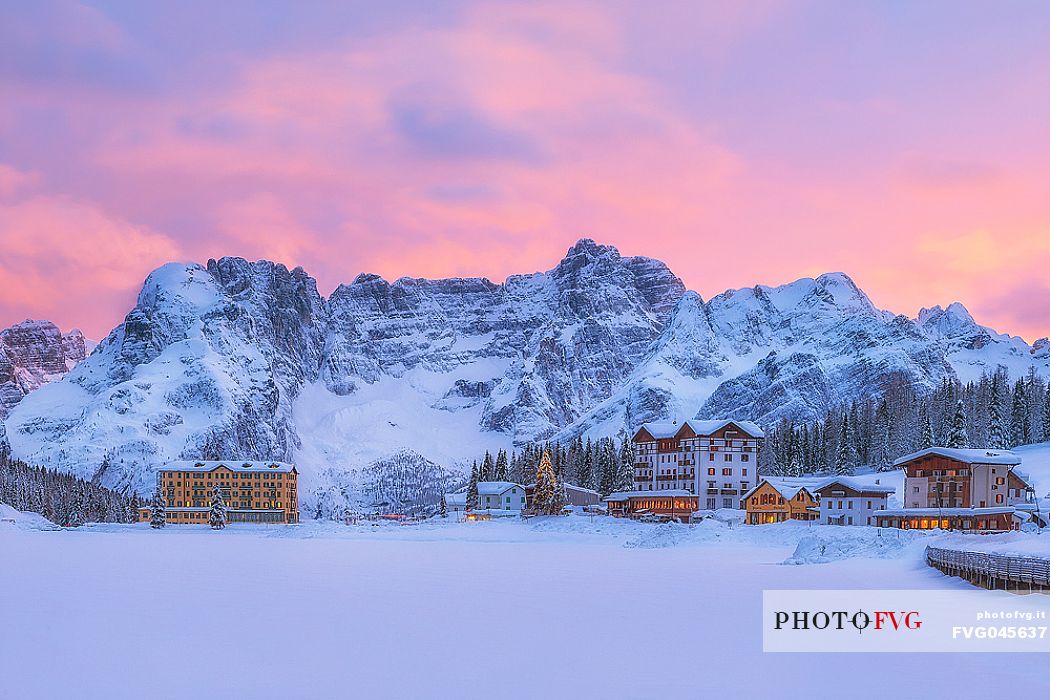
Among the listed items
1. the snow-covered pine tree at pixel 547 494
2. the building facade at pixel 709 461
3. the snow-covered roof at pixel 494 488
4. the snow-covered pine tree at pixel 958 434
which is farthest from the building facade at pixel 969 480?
the snow-covered roof at pixel 494 488

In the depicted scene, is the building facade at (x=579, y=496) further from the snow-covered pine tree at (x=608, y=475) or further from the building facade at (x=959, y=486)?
the building facade at (x=959, y=486)

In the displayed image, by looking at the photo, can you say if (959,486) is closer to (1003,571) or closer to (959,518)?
(959,518)

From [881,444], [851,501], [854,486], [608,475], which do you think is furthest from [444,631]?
[608,475]

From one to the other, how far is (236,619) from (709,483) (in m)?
118

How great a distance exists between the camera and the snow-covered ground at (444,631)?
29141 mm

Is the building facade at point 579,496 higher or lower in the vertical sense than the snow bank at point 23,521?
higher

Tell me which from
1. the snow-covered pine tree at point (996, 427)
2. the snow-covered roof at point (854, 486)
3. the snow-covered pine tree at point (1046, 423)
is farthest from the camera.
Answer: the snow-covered pine tree at point (1046, 423)

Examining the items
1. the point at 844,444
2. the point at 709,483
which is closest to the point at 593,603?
the point at 709,483

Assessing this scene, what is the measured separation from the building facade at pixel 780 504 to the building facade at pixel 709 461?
19.3 metres

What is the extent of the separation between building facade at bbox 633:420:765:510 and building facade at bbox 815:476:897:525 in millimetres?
27053

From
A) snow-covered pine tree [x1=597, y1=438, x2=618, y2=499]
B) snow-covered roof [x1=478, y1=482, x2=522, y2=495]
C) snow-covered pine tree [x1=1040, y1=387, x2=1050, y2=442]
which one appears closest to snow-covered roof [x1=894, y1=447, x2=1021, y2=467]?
snow-covered pine tree [x1=1040, y1=387, x2=1050, y2=442]

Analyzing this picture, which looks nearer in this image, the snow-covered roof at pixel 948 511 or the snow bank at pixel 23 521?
the snow-covered roof at pixel 948 511

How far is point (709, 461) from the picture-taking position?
15550cm

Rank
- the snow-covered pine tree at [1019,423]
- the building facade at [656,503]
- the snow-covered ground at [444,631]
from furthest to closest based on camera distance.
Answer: the snow-covered pine tree at [1019,423]
the building facade at [656,503]
the snow-covered ground at [444,631]
